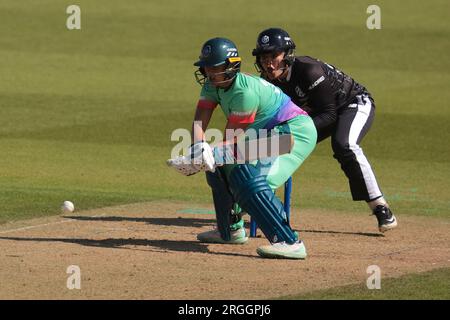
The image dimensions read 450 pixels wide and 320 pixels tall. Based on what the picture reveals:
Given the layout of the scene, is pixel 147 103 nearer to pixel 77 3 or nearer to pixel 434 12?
pixel 77 3

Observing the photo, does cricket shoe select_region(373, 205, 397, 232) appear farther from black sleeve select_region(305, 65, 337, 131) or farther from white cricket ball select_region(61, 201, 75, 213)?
white cricket ball select_region(61, 201, 75, 213)

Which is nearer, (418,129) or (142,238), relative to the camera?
(142,238)

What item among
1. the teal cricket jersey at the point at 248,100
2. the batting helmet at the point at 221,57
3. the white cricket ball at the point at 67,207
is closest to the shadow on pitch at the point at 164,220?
the white cricket ball at the point at 67,207

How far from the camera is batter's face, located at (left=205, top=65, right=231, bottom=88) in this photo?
32.2 ft

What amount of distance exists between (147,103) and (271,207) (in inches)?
466

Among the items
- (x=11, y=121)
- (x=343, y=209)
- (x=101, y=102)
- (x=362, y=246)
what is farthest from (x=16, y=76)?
(x=362, y=246)

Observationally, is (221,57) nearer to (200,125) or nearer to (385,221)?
(200,125)

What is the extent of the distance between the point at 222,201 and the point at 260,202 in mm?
783

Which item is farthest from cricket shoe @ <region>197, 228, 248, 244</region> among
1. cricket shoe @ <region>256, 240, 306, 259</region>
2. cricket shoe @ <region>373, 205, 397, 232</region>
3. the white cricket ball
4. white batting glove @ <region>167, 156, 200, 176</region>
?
the white cricket ball

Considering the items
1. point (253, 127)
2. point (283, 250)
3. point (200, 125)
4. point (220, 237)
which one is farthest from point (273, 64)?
point (283, 250)

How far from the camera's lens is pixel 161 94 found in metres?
22.4

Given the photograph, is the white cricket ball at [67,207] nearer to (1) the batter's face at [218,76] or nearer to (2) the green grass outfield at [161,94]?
(2) the green grass outfield at [161,94]

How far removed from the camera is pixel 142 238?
35.5 feet

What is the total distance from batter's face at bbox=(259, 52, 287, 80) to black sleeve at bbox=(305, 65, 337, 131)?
15.0 inches
